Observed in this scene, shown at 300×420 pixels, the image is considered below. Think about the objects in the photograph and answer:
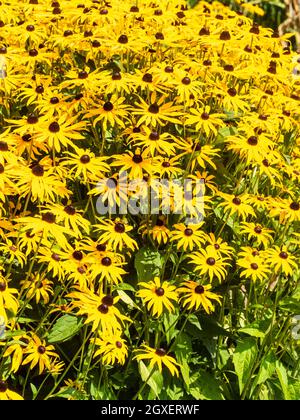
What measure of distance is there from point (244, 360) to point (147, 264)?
22.4 inches

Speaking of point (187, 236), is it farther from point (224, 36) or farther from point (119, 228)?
point (224, 36)

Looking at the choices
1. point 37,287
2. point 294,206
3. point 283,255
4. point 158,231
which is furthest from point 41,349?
point 294,206

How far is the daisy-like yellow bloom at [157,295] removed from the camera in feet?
9.31

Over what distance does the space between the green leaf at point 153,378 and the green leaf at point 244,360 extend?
33 centimetres

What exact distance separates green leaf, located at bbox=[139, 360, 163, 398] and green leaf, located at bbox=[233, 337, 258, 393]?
33cm

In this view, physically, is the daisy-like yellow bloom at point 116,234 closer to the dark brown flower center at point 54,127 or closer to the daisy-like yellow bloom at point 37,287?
the daisy-like yellow bloom at point 37,287

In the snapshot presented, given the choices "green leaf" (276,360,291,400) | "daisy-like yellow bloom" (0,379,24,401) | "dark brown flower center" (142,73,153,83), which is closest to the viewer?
"daisy-like yellow bloom" (0,379,24,401)

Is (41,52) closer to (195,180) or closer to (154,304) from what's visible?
(195,180)

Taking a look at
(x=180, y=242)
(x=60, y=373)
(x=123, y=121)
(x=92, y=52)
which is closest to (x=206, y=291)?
(x=180, y=242)

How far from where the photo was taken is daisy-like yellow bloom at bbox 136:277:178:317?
284 centimetres

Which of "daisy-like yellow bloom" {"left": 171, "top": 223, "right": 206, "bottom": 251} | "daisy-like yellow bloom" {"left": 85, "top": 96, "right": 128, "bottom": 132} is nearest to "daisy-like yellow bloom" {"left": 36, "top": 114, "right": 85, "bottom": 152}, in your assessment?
"daisy-like yellow bloom" {"left": 85, "top": 96, "right": 128, "bottom": 132}

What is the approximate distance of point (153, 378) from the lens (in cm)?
300

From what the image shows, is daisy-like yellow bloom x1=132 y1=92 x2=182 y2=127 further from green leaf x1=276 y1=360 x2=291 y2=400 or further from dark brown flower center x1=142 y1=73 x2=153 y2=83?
green leaf x1=276 y1=360 x2=291 y2=400

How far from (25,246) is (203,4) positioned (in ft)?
8.73
